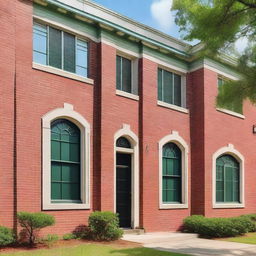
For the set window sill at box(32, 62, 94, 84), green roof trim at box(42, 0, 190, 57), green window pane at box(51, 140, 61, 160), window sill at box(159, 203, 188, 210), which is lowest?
window sill at box(159, 203, 188, 210)

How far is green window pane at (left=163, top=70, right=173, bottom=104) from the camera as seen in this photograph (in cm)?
1680

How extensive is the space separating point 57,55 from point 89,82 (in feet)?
4.70

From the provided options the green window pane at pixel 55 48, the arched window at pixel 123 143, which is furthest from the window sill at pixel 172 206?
the green window pane at pixel 55 48

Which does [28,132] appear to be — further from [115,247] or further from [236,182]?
[236,182]

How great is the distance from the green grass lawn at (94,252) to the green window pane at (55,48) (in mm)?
5695

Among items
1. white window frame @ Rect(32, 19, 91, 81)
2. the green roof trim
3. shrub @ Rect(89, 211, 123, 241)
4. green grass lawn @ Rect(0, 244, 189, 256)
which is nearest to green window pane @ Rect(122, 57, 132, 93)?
the green roof trim

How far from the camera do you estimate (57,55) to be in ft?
43.0

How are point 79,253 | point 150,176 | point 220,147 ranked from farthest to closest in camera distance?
1. point 220,147
2. point 150,176
3. point 79,253

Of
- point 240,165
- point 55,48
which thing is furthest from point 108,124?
point 240,165

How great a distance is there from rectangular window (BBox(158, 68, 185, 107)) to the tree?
5.97 m

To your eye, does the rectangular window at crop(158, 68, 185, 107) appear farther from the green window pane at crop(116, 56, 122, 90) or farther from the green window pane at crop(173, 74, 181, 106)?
the green window pane at crop(116, 56, 122, 90)

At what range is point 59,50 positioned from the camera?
13.2 meters

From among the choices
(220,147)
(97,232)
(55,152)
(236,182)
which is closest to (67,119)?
(55,152)

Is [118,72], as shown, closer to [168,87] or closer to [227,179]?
[168,87]
